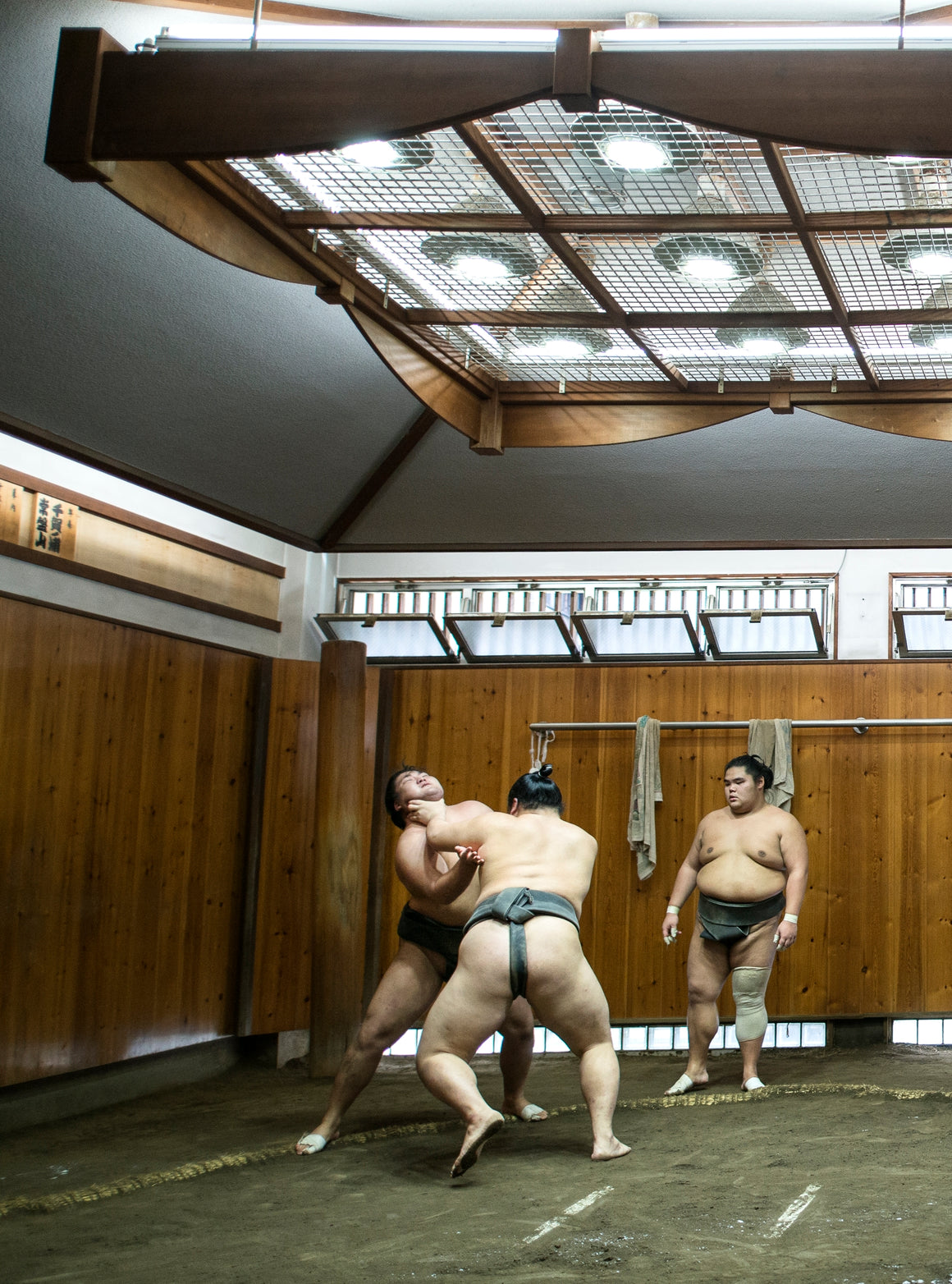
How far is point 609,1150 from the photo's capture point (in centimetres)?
326

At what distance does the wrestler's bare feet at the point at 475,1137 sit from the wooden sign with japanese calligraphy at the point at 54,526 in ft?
9.35

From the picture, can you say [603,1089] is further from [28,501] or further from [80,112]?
[28,501]

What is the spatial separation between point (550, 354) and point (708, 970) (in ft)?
7.73

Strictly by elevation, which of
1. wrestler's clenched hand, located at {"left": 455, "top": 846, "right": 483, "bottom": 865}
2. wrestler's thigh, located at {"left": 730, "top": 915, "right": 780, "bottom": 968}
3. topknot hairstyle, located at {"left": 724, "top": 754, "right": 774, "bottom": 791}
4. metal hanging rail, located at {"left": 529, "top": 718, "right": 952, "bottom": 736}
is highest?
metal hanging rail, located at {"left": 529, "top": 718, "right": 952, "bottom": 736}

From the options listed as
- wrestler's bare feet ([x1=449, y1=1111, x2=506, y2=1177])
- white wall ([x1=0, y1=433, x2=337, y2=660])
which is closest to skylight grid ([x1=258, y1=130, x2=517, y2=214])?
white wall ([x1=0, y1=433, x2=337, y2=660])

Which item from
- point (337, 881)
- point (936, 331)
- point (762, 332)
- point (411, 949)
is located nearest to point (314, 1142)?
point (411, 949)

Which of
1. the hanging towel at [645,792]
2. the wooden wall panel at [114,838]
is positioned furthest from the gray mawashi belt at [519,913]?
the hanging towel at [645,792]

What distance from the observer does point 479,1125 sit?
299 cm

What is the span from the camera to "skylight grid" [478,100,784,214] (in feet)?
9.91

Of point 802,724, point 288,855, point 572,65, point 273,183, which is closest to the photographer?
point 572,65

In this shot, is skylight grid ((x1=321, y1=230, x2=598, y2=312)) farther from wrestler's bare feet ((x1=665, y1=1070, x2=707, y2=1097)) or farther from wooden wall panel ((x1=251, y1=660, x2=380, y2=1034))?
wrestler's bare feet ((x1=665, y1=1070, x2=707, y2=1097))

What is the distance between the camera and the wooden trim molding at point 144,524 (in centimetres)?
473

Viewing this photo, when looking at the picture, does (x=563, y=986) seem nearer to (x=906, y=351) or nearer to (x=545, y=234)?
(x=545, y=234)

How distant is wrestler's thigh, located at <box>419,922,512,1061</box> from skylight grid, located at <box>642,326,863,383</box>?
2.22 meters
